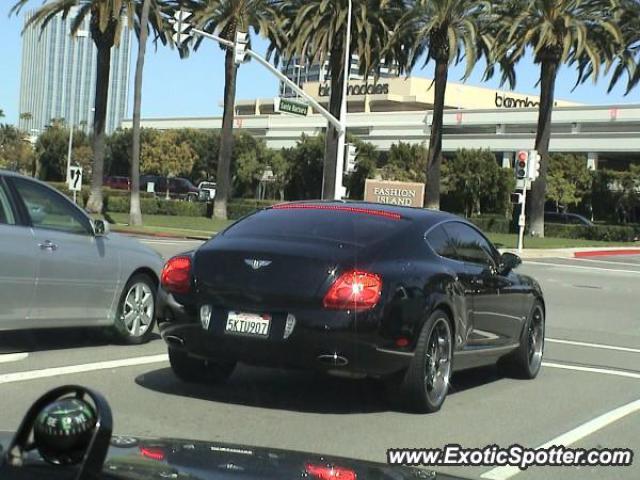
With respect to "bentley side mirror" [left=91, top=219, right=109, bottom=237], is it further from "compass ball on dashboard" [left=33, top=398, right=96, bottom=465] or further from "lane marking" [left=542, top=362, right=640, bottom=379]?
"compass ball on dashboard" [left=33, top=398, right=96, bottom=465]

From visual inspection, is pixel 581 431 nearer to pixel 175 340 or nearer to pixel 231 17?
pixel 175 340

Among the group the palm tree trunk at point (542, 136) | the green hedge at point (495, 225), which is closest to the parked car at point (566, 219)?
the green hedge at point (495, 225)

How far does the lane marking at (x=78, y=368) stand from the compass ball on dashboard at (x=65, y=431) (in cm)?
570

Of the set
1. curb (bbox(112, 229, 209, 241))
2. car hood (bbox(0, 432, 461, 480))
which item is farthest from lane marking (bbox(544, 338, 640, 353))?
curb (bbox(112, 229, 209, 241))

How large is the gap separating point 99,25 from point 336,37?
34.1ft

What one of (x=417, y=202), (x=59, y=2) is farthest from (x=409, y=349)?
(x=59, y=2)

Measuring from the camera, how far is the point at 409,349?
7000mm

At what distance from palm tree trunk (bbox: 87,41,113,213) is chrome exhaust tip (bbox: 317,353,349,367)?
3921cm

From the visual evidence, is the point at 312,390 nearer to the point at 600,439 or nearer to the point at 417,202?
the point at 600,439

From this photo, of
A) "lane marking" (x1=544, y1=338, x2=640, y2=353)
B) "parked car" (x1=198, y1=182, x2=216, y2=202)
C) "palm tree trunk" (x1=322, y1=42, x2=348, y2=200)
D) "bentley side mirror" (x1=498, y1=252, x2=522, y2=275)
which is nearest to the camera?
"bentley side mirror" (x1=498, y1=252, x2=522, y2=275)

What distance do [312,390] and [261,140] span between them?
241ft

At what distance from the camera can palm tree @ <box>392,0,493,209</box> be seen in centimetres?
3928

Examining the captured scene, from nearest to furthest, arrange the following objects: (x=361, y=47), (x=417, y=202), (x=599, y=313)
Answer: (x=599, y=313)
(x=417, y=202)
(x=361, y=47)

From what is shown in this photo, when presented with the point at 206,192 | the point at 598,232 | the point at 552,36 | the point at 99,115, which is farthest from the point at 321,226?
the point at 206,192
